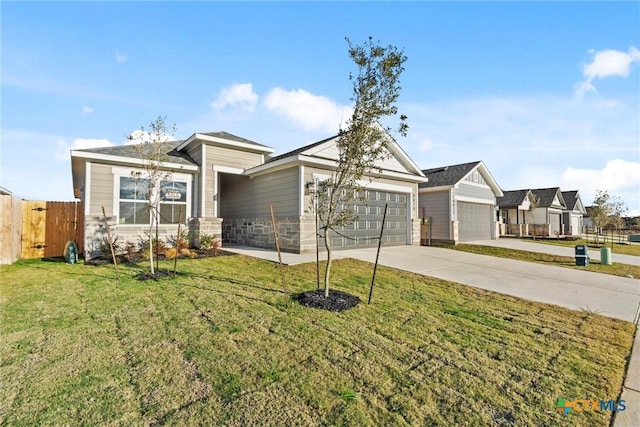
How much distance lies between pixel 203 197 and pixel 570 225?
38703mm

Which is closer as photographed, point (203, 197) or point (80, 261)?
point (80, 261)

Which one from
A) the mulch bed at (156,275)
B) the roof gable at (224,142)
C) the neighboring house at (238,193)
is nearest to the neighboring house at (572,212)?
the neighboring house at (238,193)

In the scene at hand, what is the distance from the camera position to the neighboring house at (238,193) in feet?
35.1

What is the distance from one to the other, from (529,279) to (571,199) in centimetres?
3461

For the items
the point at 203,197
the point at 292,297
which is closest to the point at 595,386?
the point at 292,297

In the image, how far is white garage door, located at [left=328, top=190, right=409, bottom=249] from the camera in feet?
39.4

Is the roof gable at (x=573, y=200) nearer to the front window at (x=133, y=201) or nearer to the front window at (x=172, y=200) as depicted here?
the front window at (x=172, y=200)

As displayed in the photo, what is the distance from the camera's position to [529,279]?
798 cm

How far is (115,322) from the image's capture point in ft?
14.3

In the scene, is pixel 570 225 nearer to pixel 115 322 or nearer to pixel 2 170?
pixel 115 322

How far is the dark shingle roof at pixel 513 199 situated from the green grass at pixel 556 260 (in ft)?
44.5

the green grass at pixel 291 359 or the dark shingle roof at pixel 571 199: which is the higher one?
the dark shingle roof at pixel 571 199

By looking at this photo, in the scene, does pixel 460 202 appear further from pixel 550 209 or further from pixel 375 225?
pixel 550 209

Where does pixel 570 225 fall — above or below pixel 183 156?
below
